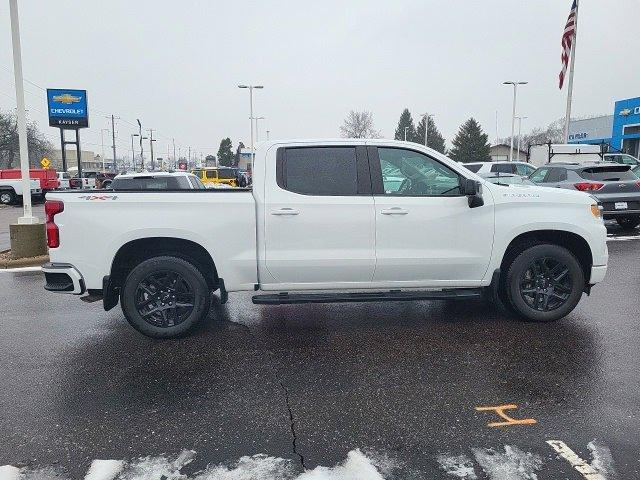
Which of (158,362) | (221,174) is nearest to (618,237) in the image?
(158,362)

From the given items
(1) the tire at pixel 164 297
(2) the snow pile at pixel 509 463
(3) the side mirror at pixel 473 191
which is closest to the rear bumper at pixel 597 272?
(3) the side mirror at pixel 473 191

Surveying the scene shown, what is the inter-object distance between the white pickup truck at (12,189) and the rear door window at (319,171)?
2568cm

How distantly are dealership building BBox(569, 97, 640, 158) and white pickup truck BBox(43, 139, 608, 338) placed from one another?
34279 millimetres

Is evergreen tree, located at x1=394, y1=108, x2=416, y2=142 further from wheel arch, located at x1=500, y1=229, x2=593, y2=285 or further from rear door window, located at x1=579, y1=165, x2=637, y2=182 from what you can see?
wheel arch, located at x1=500, y1=229, x2=593, y2=285

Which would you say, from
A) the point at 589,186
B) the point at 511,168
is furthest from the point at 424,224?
the point at 511,168

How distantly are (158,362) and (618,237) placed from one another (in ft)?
37.2

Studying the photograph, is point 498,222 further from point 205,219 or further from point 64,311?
point 64,311

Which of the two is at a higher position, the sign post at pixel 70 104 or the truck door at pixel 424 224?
the sign post at pixel 70 104

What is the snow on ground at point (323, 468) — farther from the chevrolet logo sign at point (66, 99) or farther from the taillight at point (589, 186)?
the chevrolet logo sign at point (66, 99)

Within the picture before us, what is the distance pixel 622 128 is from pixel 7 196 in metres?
43.3

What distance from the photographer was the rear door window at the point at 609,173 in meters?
11.9

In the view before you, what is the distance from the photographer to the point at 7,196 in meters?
27.5

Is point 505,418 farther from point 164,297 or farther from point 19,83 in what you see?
point 19,83

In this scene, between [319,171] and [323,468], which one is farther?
[319,171]
